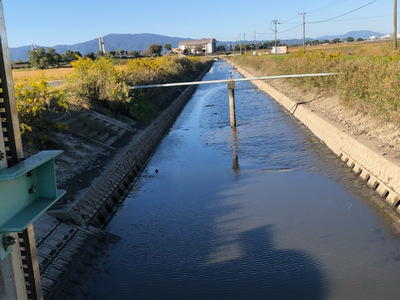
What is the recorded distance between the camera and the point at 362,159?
9633 mm

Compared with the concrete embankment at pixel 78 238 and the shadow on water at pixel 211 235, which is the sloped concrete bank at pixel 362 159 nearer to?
the shadow on water at pixel 211 235

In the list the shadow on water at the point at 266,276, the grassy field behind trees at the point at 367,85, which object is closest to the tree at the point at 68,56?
the grassy field behind trees at the point at 367,85

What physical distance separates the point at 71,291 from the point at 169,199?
4.02 meters

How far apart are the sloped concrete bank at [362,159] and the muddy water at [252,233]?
0.26 meters

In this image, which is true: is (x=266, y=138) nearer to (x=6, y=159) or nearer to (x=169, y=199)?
(x=169, y=199)

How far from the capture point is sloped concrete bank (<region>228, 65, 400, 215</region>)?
7793mm

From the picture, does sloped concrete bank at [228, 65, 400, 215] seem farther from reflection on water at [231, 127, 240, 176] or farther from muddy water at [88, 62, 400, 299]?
reflection on water at [231, 127, 240, 176]

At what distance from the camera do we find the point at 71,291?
523cm

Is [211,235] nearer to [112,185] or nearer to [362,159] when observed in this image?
[112,185]

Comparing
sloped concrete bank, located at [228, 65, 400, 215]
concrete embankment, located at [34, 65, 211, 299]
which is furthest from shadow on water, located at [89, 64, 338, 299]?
sloped concrete bank, located at [228, 65, 400, 215]

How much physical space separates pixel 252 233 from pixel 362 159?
13.1 ft

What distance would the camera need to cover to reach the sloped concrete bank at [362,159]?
779 cm

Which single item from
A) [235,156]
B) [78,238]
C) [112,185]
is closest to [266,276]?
[78,238]

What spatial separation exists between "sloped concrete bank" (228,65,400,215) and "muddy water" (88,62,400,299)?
0.26 metres
